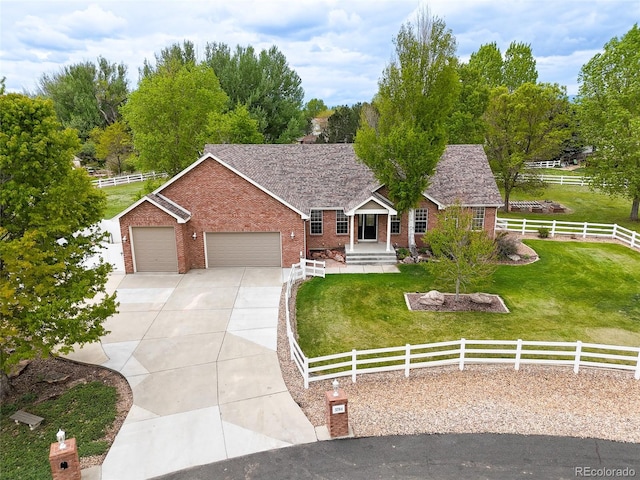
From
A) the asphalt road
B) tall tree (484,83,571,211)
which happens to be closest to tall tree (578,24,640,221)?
tall tree (484,83,571,211)

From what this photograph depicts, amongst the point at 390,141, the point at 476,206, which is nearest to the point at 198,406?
the point at 390,141

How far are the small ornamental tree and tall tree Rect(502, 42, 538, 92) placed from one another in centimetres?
4920

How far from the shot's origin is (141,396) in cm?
1237

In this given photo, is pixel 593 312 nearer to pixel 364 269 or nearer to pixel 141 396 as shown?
pixel 364 269

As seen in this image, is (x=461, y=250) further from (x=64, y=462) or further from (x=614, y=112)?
(x=614, y=112)

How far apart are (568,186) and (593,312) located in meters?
32.2

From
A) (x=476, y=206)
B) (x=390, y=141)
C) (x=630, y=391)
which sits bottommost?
(x=630, y=391)

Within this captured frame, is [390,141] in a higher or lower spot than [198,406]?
higher

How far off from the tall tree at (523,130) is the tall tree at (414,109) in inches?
535

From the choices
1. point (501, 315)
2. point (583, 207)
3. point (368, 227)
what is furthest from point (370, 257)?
point (583, 207)

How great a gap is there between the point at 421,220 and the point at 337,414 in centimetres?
1713

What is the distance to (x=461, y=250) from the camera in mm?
17906

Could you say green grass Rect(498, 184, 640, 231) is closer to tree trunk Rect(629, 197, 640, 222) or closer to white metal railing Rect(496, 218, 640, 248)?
tree trunk Rect(629, 197, 640, 222)

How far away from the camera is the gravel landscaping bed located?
11.0m
